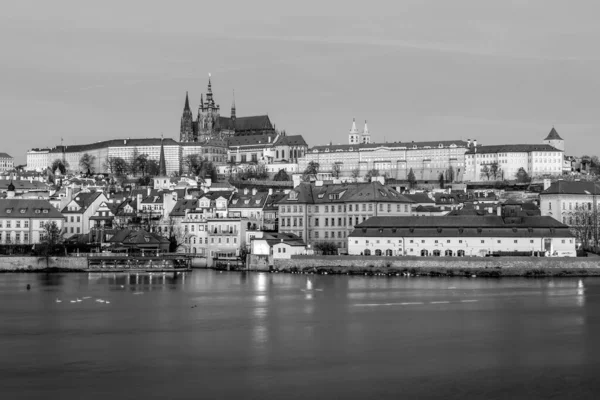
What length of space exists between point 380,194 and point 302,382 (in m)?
39.0

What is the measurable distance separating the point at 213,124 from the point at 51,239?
120122mm

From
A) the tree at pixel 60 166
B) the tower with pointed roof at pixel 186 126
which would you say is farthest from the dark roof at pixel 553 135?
the tree at pixel 60 166

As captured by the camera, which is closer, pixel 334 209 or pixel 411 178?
pixel 334 209

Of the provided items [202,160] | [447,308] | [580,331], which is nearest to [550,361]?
[580,331]

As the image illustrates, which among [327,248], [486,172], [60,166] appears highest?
[60,166]

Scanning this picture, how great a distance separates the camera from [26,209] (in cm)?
6688

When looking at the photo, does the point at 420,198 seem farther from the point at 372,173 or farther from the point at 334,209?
the point at 372,173

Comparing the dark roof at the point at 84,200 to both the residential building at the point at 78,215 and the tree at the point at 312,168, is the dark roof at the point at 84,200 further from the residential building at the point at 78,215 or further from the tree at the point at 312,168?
the tree at the point at 312,168

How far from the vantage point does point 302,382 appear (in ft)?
76.3

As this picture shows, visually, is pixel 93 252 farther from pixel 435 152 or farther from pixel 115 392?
pixel 435 152

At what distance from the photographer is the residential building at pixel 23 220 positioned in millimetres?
65625

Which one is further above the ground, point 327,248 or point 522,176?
point 522,176

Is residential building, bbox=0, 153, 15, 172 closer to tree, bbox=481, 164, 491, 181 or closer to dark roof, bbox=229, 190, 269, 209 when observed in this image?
tree, bbox=481, 164, 491, 181

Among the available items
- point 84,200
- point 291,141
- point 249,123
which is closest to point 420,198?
point 84,200
